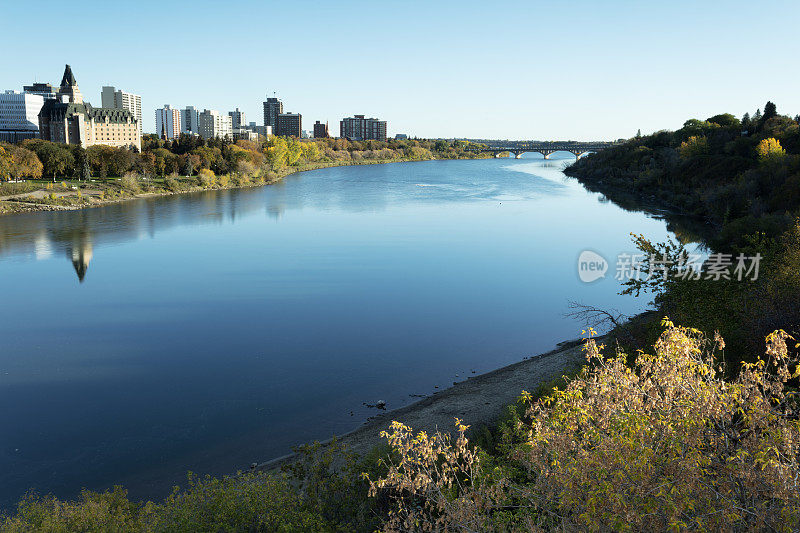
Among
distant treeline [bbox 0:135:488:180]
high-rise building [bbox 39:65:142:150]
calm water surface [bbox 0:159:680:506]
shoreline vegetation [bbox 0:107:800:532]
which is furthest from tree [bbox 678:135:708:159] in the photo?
high-rise building [bbox 39:65:142:150]

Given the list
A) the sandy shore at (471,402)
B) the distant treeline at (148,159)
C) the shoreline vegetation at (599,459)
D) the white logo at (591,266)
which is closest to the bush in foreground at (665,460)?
the shoreline vegetation at (599,459)

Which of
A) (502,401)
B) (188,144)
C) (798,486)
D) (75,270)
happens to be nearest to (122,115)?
(188,144)

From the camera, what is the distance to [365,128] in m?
188

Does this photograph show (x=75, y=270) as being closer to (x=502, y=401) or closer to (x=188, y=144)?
(x=502, y=401)

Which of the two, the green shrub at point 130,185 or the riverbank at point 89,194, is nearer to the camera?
the riverbank at point 89,194

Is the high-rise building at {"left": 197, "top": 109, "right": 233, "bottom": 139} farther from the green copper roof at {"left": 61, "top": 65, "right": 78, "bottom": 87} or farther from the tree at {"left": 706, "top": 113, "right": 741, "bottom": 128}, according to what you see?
the tree at {"left": 706, "top": 113, "right": 741, "bottom": 128}

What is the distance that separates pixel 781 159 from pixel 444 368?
28435mm

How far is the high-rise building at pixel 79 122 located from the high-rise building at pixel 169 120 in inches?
3449

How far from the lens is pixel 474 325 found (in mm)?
16156

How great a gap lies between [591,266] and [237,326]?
51.2 ft

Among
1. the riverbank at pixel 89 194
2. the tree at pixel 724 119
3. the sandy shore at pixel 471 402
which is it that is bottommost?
the sandy shore at pixel 471 402

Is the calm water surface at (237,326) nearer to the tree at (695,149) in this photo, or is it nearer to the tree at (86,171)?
the tree at (86,171)

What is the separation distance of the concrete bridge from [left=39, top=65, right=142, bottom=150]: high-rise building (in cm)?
7248

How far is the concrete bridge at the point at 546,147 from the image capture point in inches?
4319
